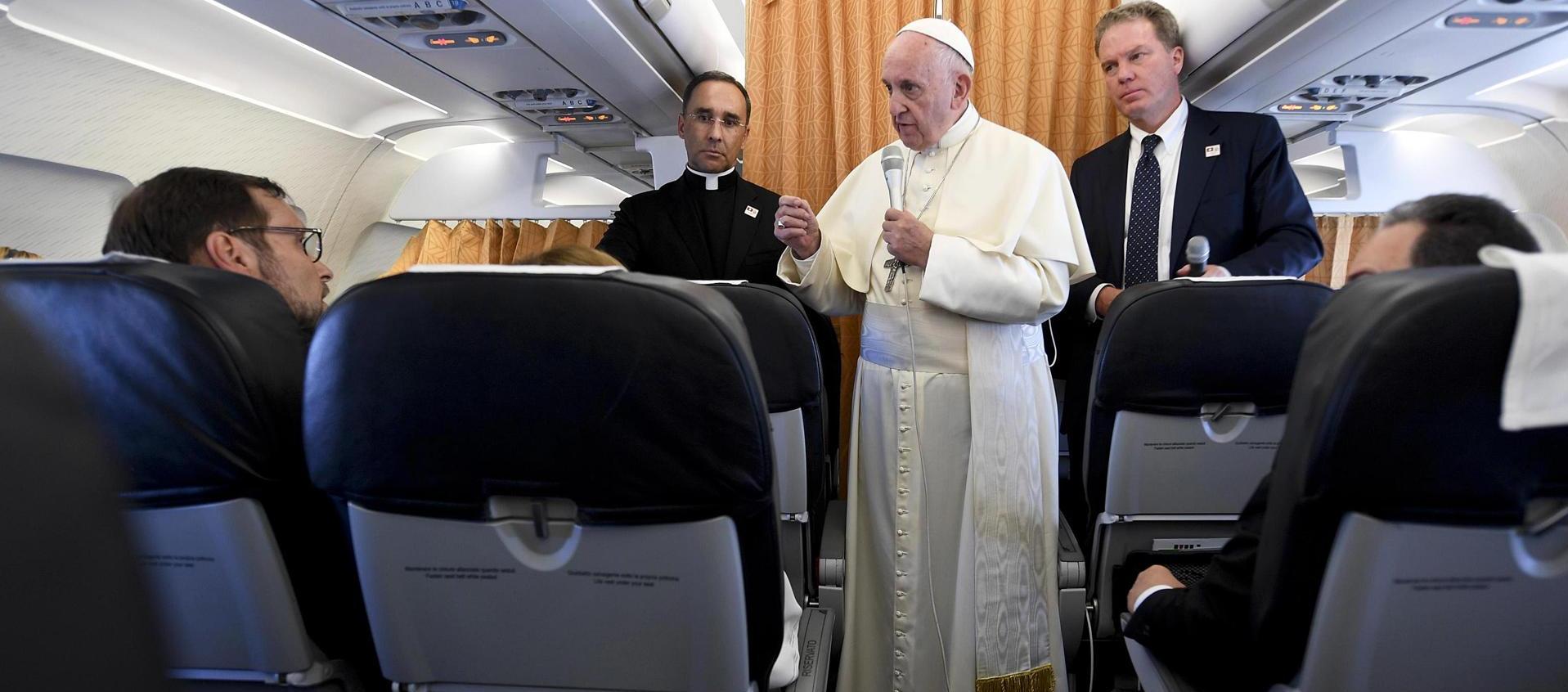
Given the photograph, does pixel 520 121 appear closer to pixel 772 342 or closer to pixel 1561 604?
pixel 772 342

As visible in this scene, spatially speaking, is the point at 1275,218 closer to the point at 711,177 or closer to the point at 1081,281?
the point at 1081,281

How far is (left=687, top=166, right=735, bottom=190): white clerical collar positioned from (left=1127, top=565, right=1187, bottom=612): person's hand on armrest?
2517 mm

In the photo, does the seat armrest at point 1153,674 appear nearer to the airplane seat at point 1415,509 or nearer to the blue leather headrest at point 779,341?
the airplane seat at point 1415,509

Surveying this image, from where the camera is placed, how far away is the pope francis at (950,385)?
2.20 m

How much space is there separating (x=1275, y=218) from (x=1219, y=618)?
2.07 meters

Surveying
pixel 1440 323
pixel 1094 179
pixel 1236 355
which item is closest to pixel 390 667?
pixel 1440 323

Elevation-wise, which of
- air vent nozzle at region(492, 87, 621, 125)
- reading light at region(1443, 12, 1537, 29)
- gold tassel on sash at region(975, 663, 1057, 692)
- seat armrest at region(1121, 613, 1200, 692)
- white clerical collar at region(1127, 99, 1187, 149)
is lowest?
gold tassel on sash at region(975, 663, 1057, 692)

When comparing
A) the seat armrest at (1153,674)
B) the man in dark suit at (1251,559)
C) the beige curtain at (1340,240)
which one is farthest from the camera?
the beige curtain at (1340,240)

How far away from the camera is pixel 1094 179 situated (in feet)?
9.77

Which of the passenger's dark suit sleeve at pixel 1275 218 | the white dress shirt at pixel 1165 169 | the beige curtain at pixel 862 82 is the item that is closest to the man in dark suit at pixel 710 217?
the beige curtain at pixel 862 82

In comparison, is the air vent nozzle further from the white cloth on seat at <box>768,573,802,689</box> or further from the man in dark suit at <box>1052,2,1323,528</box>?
the white cloth on seat at <box>768,573,802,689</box>

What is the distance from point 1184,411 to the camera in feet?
5.89

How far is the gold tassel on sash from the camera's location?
217 centimetres

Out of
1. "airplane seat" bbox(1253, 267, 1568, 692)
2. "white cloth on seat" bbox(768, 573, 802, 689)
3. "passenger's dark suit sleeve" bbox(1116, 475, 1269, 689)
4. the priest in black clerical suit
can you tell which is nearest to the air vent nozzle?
the priest in black clerical suit
